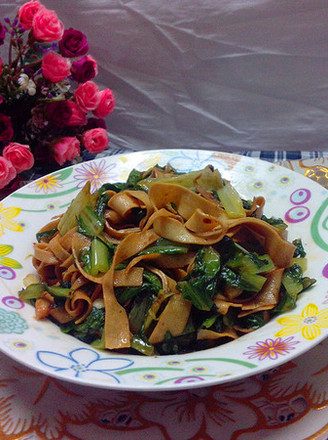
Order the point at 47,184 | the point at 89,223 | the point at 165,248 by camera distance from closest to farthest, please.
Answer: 1. the point at 165,248
2. the point at 89,223
3. the point at 47,184

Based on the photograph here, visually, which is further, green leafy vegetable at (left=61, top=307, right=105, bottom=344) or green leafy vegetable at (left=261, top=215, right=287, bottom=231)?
green leafy vegetable at (left=261, top=215, right=287, bottom=231)

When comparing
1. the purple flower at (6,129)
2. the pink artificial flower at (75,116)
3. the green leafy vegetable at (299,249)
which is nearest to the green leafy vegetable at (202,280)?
the green leafy vegetable at (299,249)

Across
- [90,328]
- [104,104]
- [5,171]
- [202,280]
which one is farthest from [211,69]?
[90,328]

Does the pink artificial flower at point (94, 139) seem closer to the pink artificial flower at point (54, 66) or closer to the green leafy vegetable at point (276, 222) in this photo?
the pink artificial flower at point (54, 66)

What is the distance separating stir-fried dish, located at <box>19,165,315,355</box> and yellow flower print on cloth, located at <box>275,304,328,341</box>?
0.07 meters

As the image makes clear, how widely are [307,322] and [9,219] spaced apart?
1.40 metres

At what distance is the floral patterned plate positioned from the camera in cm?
145

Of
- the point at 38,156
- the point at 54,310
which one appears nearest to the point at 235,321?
the point at 54,310

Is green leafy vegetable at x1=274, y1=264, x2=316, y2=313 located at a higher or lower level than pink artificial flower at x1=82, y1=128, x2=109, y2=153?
higher

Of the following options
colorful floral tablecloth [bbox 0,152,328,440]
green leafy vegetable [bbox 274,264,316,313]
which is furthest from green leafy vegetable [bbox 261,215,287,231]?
colorful floral tablecloth [bbox 0,152,328,440]

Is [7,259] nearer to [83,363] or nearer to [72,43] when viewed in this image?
[83,363]

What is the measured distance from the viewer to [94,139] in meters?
3.42

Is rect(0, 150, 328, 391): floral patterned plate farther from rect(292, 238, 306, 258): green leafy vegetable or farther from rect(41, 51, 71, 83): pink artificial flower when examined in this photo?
rect(41, 51, 71, 83): pink artificial flower

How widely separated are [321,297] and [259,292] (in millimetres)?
224
